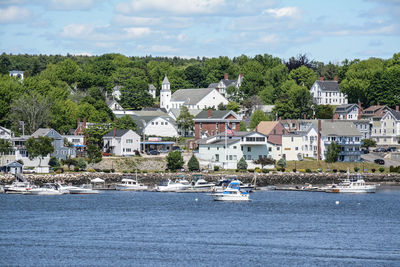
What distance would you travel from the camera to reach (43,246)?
55062mm

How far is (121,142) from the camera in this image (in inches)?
4515

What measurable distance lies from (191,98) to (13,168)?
67027 mm

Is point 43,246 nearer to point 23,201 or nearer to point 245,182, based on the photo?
point 23,201

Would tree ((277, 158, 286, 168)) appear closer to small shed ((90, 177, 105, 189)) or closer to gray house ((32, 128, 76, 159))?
small shed ((90, 177, 105, 189))

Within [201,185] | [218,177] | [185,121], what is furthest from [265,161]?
[185,121]

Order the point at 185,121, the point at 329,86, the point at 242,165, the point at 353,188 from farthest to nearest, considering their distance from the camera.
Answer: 1. the point at 329,86
2. the point at 185,121
3. the point at 242,165
4. the point at 353,188

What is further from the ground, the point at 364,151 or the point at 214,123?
the point at 214,123

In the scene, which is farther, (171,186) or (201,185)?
(201,185)

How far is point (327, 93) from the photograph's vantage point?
165375mm

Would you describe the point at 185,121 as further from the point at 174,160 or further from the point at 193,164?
the point at 174,160

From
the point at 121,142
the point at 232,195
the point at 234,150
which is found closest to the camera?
the point at 232,195

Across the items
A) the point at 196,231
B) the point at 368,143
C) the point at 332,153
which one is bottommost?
the point at 196,231

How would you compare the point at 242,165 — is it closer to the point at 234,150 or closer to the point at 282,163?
the point at 234,150

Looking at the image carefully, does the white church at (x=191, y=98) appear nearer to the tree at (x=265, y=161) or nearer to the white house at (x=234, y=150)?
the white house at (x=234, y=150)
